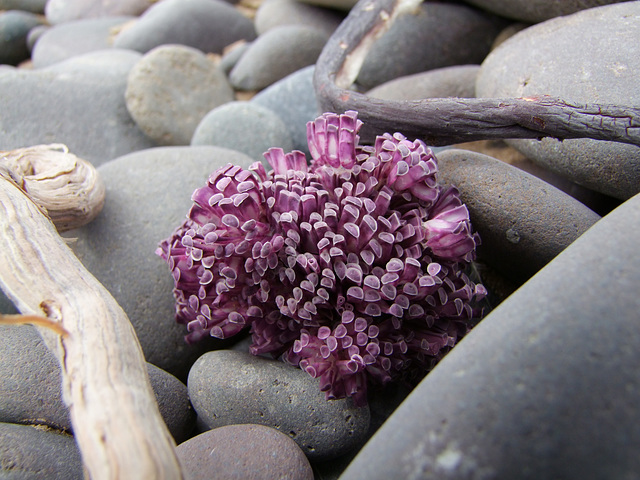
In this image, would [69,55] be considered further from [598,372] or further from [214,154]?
[598,372]

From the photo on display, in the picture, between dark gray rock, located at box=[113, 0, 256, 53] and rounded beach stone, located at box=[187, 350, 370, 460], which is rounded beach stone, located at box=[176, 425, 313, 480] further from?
dark gray rock, located at box=[113, 0, 256, 53]

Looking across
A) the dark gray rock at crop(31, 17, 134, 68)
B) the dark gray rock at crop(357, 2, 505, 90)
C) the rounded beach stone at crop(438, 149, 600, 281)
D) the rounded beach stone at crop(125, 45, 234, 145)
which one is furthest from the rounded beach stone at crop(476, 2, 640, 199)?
the dark gray rock at crop(31, 17, 134, 68)

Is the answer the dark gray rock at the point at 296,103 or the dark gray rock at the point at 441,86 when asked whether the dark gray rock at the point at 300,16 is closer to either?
the dark gray rock at the point at 296,103

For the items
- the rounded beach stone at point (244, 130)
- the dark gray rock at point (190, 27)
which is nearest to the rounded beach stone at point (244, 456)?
the rounded beach stone at point (244, 130)

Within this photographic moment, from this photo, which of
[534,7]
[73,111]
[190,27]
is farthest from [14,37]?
[534,7]

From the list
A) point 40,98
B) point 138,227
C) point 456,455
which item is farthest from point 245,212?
point 40,98

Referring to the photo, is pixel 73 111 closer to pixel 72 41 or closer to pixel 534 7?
pixel 72 41
